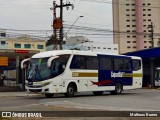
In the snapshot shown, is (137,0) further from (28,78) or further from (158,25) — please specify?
(28,78)

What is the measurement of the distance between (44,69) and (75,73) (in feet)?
7.56

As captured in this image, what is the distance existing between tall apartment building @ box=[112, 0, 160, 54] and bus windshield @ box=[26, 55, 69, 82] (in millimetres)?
96740

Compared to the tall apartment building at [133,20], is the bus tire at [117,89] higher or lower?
lower

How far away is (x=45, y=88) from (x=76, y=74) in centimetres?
271

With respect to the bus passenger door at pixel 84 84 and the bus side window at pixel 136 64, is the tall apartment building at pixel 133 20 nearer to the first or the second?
the bus side window at pixel 136 64

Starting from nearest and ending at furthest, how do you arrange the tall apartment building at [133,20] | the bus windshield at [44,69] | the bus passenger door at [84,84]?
1. the bus windshield at [44,69]
2. the bus passenger door at [84,84]
3. the tall apartment building at [133,20]

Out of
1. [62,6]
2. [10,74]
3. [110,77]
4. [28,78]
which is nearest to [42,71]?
[28,78]

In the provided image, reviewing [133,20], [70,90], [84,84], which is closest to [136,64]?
[84,84]

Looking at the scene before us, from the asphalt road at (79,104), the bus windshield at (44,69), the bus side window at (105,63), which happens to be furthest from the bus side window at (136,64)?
the asphalt road at (79,104)

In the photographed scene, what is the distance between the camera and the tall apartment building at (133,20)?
126312 mm

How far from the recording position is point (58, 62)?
27.9 m

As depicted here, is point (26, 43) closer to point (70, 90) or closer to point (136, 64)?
point (136, 64)

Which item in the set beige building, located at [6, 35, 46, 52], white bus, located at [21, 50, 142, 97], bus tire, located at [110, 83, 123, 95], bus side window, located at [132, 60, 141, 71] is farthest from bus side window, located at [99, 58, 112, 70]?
beige building, located at [6, 35, 46, 52]

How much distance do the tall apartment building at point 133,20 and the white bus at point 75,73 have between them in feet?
300
